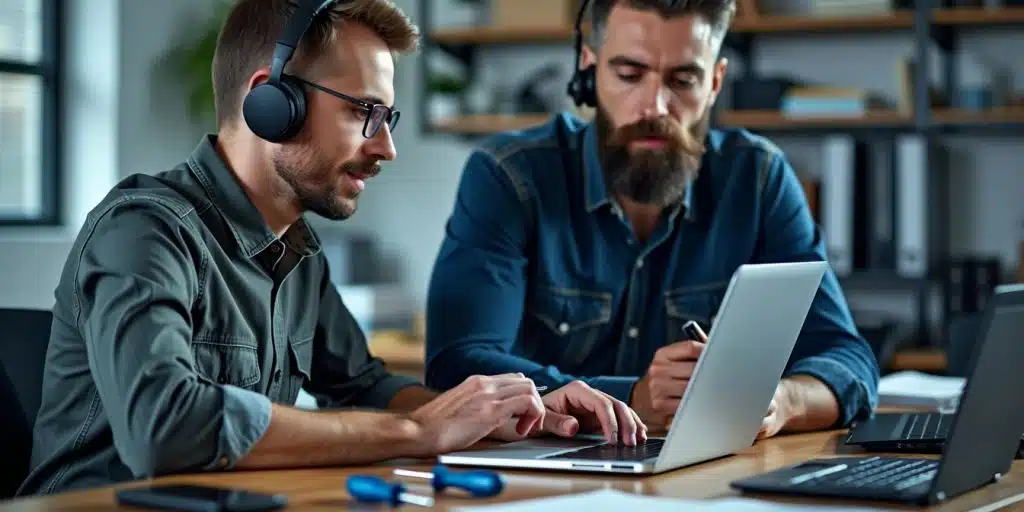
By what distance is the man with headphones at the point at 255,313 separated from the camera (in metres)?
1.28

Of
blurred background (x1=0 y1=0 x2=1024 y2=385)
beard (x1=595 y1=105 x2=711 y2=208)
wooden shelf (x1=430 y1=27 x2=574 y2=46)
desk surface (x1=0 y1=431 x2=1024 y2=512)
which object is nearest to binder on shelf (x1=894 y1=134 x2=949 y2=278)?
blurred background (x1=0 y1=0 x2=1024 y2=385)

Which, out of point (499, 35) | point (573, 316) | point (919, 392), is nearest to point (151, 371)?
point (573, 316)

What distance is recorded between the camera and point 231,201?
158 centimetres

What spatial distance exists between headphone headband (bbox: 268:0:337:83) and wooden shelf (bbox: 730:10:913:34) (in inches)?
100

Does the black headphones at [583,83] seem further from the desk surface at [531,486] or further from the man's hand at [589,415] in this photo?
the desk surface at [531,486]

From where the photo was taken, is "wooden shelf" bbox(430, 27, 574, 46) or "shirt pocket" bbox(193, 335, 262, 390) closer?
"shirt pocket" bbox(193, 335, 262, 390)

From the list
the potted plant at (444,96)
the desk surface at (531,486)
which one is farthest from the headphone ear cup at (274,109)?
the potted plant at (444,96)

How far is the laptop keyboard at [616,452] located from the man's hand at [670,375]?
0.11 metres

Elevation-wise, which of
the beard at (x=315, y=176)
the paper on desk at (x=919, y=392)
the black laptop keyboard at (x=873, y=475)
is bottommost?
the paper on desk at (x=919, y=392)

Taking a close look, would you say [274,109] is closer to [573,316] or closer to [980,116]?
[573,316]

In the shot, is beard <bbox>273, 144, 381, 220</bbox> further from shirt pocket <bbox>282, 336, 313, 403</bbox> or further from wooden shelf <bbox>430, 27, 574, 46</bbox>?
wooden shelf <bbox>430, 27, 574, 46</bbox>

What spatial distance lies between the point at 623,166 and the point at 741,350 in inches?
31.2

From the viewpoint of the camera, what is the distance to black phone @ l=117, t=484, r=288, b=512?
1.03 m

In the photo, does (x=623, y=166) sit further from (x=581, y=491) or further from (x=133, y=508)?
(x=133, y=508)
